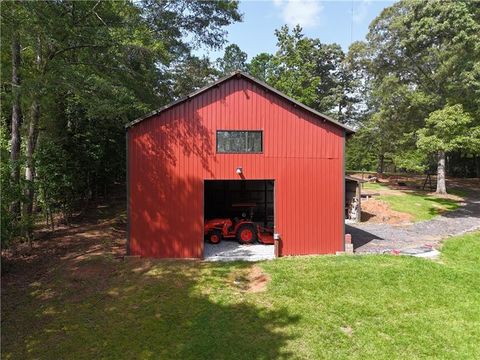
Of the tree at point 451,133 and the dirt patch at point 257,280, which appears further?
the tree at point 451,133

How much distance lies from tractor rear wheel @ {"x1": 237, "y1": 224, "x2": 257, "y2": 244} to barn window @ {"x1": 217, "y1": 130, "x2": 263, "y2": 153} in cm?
325

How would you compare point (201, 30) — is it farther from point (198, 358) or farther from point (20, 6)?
point (198, 358)

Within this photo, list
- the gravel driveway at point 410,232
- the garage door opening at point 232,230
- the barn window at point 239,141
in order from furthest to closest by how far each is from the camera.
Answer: the gravel driveway at point 410,232 → the garage door opening at point 232,230 → the barn window at point 239,141

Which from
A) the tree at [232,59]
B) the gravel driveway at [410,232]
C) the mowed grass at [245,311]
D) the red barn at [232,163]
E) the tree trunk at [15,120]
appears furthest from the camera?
the tree at [232,59]

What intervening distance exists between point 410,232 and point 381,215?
12.5 ft

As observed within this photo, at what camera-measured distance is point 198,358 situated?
7.25m

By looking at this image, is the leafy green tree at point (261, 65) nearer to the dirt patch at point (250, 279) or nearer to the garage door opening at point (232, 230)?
the garage door opening at point (232, 230)

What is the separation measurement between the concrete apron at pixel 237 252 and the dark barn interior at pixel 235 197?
16.0ft

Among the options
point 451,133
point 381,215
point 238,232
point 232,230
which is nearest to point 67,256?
point 232,230

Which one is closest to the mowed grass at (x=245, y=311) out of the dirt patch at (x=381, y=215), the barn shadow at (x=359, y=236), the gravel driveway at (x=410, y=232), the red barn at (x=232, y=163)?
the red barn at (x=232, y=163)

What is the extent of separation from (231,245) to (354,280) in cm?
507

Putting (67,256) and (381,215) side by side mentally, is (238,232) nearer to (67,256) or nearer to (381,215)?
(67,256)

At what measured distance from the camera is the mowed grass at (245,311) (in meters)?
7.67

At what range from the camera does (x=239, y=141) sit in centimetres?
1289
